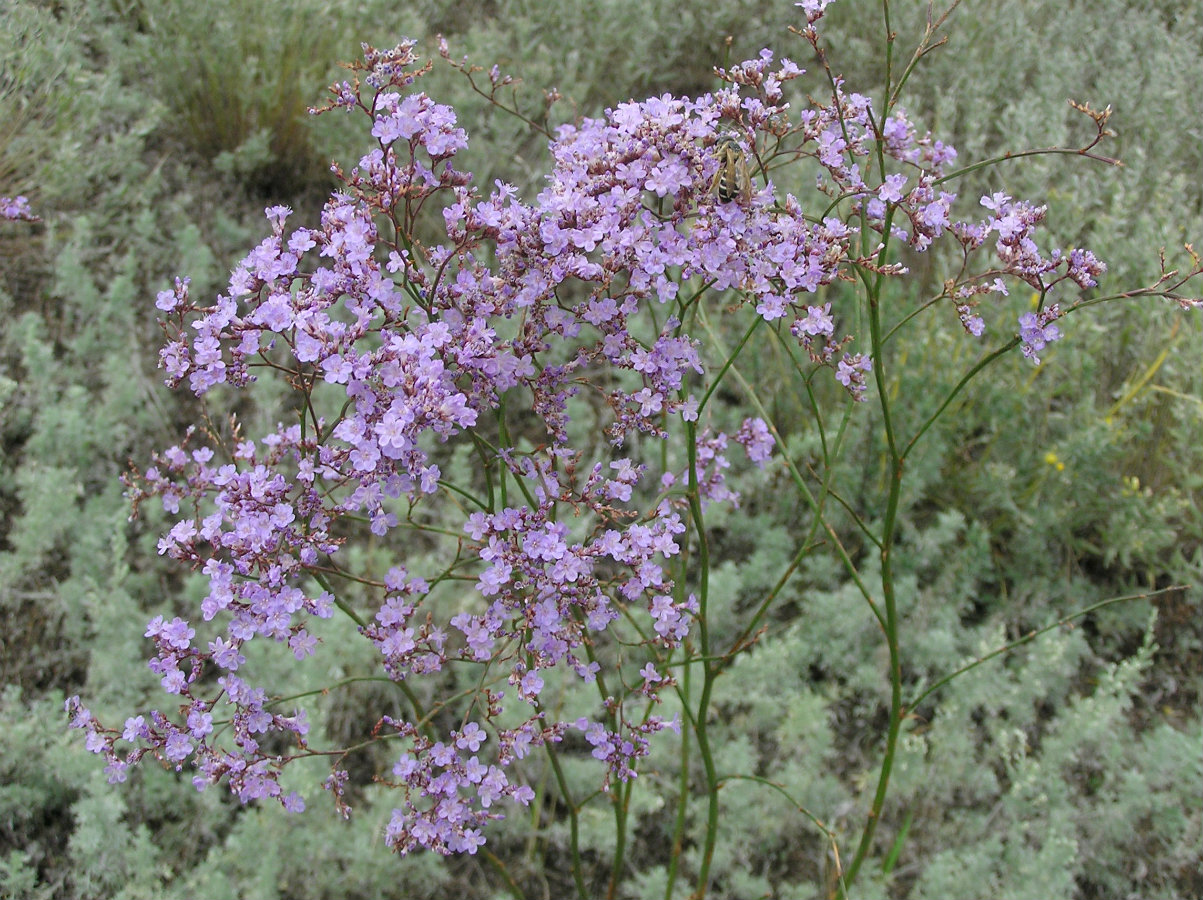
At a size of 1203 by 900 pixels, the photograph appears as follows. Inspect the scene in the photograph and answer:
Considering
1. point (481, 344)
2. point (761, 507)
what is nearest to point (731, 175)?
point (481, 344)

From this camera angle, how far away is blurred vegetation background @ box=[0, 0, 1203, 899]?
2.63m

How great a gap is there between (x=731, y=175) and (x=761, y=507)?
221 cm

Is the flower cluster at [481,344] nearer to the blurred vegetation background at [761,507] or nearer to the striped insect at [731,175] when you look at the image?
the striped insect at [731,175]

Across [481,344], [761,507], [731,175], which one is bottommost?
[481,344]

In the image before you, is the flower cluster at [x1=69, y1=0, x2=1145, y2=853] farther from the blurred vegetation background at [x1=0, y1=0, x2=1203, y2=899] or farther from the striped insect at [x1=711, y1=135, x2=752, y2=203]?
the blurred vegetation background at [x1=0, y1=0, x2=1203, y2=899]

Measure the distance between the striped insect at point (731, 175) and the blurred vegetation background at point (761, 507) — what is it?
2.13ft

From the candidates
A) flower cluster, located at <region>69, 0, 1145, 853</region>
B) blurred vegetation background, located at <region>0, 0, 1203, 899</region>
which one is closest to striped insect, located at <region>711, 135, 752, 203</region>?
flower cluster, located at <region>69, 0, 1145, 853</region>

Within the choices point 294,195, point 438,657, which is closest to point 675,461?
point 438,657

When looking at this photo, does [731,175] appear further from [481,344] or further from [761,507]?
[761,507]

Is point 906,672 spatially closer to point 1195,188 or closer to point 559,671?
point 559,671

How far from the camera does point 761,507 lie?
3523mm

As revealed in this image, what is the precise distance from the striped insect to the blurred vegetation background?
0.65m

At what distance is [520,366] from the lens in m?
1.37

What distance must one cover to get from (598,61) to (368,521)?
3602 mm
